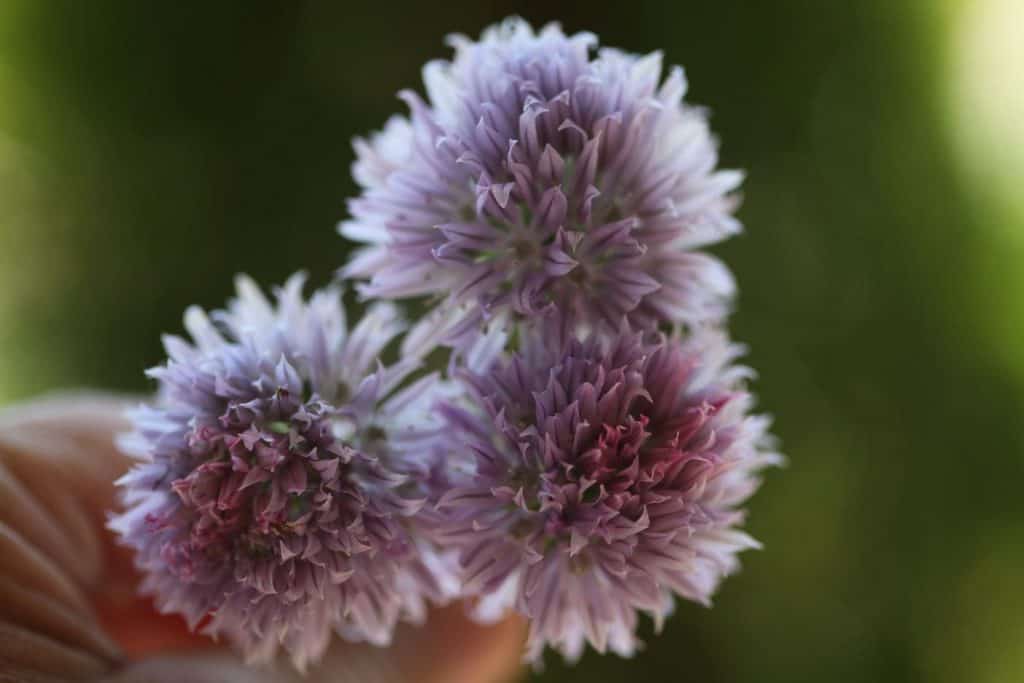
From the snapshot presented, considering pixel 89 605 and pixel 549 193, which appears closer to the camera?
pixel 549 193

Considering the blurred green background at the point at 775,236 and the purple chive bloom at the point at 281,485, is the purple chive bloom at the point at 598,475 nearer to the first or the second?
the purple chive bloom at the point at 281,485

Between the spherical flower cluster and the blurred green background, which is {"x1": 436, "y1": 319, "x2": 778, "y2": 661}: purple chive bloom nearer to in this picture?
the spherical flower cluster

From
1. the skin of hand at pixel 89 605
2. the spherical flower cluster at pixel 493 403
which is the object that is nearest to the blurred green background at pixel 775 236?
the skin of hand at pixel 89 605

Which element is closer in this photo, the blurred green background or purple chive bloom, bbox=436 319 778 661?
purple chive bloom, bbox=436 319 778 661

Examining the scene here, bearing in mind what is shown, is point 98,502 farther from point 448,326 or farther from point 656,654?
point 656,654

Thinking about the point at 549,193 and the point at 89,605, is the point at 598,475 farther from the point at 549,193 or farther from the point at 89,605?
the point at 89,605

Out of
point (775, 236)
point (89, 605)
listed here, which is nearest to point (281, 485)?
point (89, 605)

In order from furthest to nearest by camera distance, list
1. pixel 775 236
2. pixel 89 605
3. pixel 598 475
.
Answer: pixel 775 236, pixel 89 605, pixel 598 475

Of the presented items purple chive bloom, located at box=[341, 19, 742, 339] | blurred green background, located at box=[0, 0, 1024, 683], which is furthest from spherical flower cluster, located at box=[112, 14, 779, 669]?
blurred green background, located at box=[0, 0, 1024, 683]
